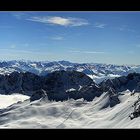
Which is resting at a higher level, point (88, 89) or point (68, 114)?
point (88, 89)

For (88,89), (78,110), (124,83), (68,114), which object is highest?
(124,83)

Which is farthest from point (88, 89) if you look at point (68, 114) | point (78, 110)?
point (68, 114)

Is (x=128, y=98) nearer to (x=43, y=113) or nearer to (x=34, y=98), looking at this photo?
(x=43, y=113)

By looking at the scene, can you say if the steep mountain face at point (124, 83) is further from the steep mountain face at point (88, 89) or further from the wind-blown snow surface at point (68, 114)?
the wind-blown snow surface at point (68, 114)

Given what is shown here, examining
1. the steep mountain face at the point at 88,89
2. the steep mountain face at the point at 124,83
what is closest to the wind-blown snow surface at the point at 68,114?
the steep mountain face at the point at 88,89

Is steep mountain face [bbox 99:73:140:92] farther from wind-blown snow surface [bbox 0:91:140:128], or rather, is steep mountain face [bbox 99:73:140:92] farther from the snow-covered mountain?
wind-blown snow surface [bbox 0:91:140:128]

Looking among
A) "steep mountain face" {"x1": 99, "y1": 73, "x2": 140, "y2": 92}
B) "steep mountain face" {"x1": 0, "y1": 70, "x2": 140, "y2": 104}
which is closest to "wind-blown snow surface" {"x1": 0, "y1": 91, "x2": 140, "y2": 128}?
"steep mountain face" {"x1": 0, "y1": 70, "x2": 140, "y2": 104}

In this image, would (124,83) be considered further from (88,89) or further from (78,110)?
(78,110)
